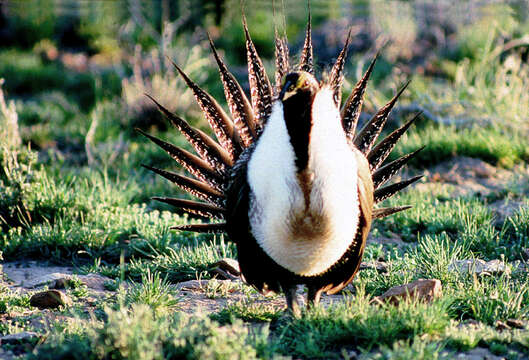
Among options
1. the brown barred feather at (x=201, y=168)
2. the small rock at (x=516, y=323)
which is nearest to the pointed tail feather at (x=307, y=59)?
the brown barred feather at (x=201, y=168)

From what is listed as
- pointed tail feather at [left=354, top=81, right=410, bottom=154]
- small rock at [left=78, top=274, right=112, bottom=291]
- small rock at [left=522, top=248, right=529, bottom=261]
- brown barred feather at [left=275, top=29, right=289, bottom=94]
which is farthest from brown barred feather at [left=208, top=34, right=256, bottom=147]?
small rock at [left=522, top=248, right=529, bottom=261]

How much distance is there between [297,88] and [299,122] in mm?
124

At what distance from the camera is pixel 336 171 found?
2.53 metres

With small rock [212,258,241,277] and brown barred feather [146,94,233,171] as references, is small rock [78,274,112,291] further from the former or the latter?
brown barred feather [146,94,233,171]

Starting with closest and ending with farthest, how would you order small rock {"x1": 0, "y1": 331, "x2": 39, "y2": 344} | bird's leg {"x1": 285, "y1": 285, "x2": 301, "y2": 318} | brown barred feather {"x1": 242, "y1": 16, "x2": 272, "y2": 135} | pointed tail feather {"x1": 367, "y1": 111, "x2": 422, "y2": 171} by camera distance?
1. small rock {"x1": 0, "y1": 331, "x2": 39, "y2": 344}
2. bird's leg {"x1": 285, "y1": 285, "x2": 301, "y2": 318}
3. brown barred feather {"x1": 242, "y1": 16, "x2": 272, "y2": 135}
4. pointed tail feather {"x1": 367, "y1": 111, "x2": 422, "y2": 171}

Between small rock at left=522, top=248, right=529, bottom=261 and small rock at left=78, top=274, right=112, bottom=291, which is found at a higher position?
small rock at left=522, top=248, right=529, bottom=261

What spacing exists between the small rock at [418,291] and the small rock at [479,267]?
0.35m

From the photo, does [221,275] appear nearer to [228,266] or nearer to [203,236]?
[228,266]

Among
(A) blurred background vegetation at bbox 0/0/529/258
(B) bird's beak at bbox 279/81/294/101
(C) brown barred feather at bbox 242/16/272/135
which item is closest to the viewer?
(B) bird's beak at bbox 279/81/294/101

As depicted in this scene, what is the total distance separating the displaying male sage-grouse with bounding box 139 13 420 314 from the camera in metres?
2.49

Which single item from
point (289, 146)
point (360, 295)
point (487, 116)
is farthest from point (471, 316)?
point (487, 116)

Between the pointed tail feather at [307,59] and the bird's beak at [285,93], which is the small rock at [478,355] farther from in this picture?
the pointed tail feather at [307,59]

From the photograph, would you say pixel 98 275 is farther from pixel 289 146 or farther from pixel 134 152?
pixel 134 152

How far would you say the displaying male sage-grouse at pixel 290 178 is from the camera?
249 centimetres
